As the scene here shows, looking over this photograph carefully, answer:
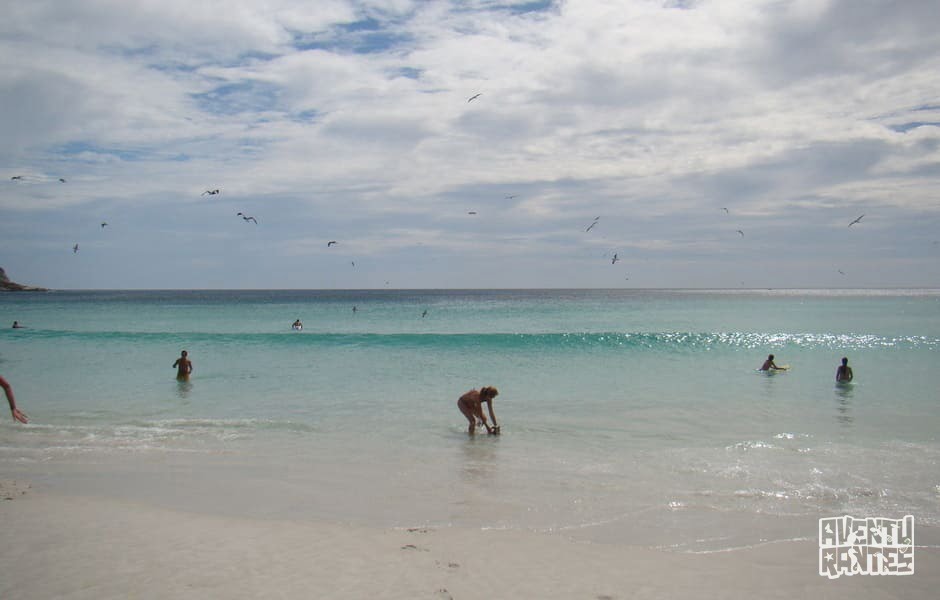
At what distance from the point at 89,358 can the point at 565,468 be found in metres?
22.4

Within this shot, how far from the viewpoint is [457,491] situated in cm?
757

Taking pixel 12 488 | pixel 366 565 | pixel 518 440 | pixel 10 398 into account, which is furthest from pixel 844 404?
pixel 12 488

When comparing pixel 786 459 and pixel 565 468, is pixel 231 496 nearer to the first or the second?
pixel 565 468

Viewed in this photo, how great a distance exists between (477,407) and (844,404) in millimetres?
9300

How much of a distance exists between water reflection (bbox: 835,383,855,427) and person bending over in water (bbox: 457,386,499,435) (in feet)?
23.4

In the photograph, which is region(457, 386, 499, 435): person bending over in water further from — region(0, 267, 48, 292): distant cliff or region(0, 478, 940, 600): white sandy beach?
region(0, 267, 48, 292): distant cliff

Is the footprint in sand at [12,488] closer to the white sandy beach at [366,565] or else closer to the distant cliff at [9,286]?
the white sandy beach at [366,565]

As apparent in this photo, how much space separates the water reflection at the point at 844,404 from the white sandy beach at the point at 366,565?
7019 mm

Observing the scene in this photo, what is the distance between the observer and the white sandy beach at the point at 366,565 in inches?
191

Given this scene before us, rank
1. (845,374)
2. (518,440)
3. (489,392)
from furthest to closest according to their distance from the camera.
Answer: (845,374) → (489,392) → (518,440)

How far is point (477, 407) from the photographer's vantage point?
1084cm

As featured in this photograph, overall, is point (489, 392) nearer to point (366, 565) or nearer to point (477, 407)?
point (477, 407)

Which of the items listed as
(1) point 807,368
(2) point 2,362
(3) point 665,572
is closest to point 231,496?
(3) point 665,572

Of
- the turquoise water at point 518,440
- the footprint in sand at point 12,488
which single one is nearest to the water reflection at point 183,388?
the turquoise water at point 518,440
